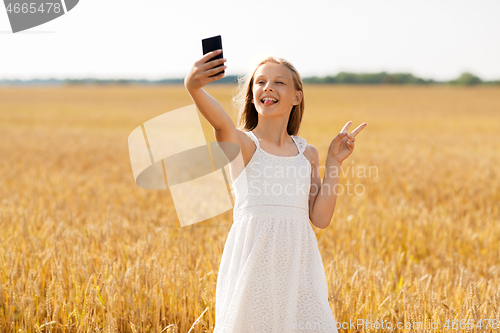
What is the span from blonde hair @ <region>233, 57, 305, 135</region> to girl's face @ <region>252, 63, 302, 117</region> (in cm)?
7

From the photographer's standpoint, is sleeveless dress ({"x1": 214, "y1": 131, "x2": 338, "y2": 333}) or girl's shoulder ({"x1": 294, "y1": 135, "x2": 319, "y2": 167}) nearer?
sleeveless dress ({"x1": 214, "y1": 131, "x2": 338, "y2": 333})

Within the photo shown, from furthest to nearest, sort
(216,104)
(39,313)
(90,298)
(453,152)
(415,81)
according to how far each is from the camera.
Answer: (415,81) < (453,152) < (39,313) < (90,298) < (216,104)

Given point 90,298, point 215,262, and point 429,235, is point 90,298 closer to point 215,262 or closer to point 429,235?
point 215,262

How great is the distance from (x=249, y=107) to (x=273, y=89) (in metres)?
0.23

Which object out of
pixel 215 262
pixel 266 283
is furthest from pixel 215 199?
pixel 266 283

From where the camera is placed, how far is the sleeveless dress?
1649mm

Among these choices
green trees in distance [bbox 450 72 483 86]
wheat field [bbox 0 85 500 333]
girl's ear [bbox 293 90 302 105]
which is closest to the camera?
girl's ear [bbox 293 90 302 105]

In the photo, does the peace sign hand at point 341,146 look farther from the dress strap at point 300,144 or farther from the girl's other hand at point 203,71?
the girl's other hand at point 203,71

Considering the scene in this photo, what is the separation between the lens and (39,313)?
93.0 inches

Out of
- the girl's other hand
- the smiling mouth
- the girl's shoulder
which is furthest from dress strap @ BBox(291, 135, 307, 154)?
the girl's other hand

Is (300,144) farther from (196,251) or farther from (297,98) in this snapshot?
(196,251)

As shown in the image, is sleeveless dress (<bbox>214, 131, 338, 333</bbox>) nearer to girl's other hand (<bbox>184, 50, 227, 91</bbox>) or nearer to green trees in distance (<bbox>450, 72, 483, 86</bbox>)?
girl's other hand (<bbox>184, 50, 227, 91</bbox>)

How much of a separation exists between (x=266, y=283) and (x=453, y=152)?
A: 10.5 metres
